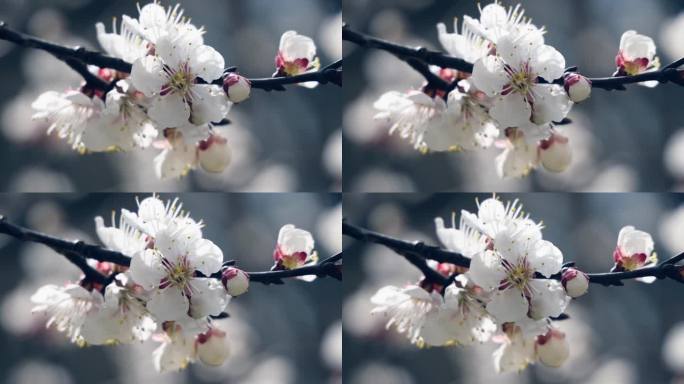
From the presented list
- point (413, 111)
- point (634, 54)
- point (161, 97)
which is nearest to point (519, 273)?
point (413, 111)

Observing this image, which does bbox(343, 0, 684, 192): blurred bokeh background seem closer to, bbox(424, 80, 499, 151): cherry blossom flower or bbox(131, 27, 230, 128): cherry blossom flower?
bbox(424, 80, 499, 151): cherry blossom flower

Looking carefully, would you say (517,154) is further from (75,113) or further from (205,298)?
(75,113)

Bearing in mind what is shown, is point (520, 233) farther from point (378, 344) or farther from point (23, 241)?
point (23, 241)

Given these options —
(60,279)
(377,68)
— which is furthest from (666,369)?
(60,279)

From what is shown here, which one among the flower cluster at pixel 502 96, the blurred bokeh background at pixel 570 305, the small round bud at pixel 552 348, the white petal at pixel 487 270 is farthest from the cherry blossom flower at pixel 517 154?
the small round bud at pixel 552 348

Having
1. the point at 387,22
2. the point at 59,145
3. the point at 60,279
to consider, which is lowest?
the point at 60,279

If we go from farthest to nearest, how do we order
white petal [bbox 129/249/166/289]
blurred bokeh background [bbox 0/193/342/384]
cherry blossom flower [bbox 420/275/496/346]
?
blurred bokeh background [bbox 0/193/342/384]
cherry blossom flower [bbox 420/275/496/346]
white petal [bbox 129/249/166/289]

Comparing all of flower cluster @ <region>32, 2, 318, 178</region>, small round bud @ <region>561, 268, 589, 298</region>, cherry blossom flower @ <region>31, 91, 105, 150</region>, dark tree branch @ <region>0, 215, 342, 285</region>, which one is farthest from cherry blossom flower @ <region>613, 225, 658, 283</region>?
cherry blossom flower @ <region>31, 91, 105, 150</region>

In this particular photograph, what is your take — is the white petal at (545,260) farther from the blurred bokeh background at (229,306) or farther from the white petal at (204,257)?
the white petal at (204,257)
